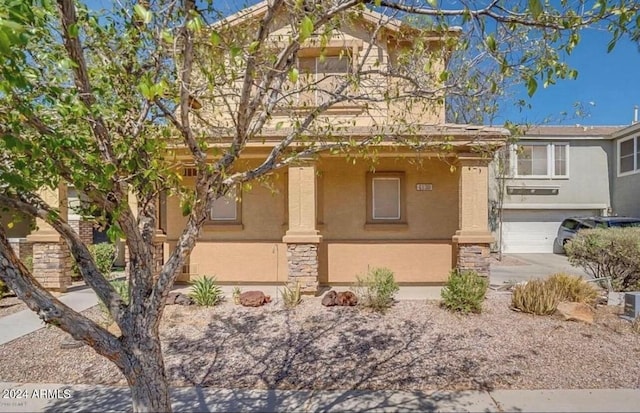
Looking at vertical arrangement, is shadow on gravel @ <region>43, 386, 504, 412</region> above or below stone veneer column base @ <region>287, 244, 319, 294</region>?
below

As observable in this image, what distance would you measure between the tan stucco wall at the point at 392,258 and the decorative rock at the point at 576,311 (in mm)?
3107

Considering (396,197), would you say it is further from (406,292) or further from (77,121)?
(77,121)

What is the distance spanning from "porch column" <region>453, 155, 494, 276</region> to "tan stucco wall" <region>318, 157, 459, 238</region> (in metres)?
1.13

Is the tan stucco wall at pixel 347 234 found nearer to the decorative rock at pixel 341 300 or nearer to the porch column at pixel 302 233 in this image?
the porch column at pixel 302 233

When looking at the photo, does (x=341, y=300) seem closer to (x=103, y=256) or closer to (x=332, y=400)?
(x=332, y=400)

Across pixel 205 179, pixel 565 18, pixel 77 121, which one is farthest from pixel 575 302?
pixel 77 121

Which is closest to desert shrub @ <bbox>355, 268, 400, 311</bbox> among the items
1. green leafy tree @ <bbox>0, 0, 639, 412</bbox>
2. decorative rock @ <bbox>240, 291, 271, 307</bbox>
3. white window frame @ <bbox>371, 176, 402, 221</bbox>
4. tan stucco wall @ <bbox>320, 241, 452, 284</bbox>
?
tan stucco wall @ <bbox>320, 241, 452, 284</bbox>

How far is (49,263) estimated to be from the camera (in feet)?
27.5

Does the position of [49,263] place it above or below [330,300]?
above

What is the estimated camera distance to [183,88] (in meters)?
2.35

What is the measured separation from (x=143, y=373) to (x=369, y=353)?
10.8ft

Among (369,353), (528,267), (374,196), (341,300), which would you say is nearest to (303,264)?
(341,300)

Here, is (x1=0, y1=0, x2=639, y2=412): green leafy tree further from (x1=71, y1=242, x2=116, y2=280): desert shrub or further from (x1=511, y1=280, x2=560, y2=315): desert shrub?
(x1=71, y1=242, x2=116, y2=280): desert shrub

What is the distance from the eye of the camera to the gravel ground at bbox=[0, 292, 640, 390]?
426 cm
